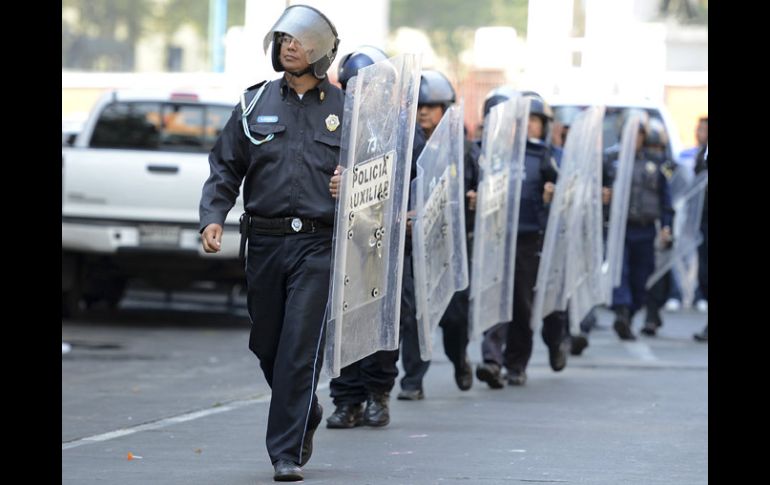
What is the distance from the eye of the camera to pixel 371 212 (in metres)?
7.60

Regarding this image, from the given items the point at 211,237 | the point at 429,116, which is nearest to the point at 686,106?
the point at 429,116

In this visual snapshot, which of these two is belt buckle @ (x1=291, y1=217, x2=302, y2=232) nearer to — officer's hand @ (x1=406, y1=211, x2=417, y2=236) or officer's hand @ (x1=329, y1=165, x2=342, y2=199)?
officer's hand @ (x1=329, y1=165, x2=342, y2=199)

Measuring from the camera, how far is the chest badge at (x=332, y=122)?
741 centimetres

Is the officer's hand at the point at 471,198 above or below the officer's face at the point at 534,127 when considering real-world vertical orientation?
below

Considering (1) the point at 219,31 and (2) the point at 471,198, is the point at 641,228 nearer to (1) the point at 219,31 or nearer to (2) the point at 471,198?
(2) the point at 471,198

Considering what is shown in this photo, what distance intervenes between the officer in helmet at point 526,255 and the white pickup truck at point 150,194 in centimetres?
380

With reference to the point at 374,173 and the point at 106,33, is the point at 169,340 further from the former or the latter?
the point at 106,33

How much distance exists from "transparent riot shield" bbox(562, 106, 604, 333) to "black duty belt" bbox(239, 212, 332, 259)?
4.34 meters

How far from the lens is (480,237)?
10484mm

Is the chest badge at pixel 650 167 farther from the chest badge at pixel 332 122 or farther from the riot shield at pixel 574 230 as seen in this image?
the chest badge at pixel 332 122

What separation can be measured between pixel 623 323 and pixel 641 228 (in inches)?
34.6

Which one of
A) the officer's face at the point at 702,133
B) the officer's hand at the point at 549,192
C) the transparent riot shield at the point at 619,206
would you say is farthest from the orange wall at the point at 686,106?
the officer's hand at the point at 549,192

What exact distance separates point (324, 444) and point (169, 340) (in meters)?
6.45

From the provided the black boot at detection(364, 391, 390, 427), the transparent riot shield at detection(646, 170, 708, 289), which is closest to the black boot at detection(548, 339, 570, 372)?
the black boot at detection(364, 391, 390, 427)
